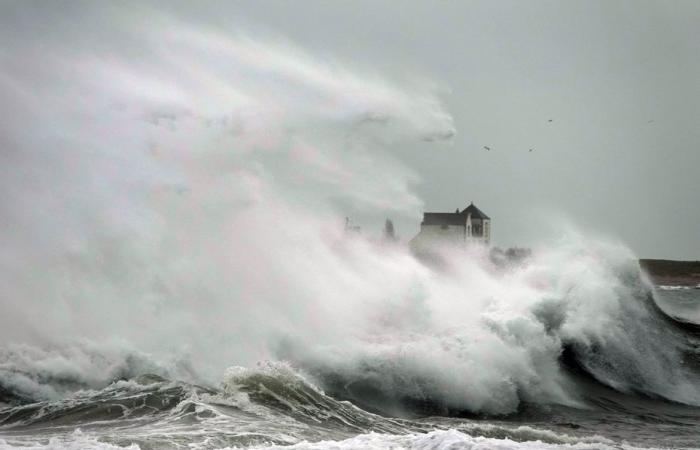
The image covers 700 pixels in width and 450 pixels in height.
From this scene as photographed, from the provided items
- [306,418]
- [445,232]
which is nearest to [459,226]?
[445,232]

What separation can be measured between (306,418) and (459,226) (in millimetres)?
65301

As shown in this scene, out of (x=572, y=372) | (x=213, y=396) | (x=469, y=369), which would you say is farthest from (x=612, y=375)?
(x=213, y=396)

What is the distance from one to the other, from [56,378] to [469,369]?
327 inches

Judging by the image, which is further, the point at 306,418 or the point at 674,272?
the point at 674,272

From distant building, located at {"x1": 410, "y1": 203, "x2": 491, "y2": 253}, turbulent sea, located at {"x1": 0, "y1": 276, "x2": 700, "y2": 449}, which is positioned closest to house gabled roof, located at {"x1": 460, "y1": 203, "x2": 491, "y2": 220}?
distant building, located at {"x1": 410, "y1": 203, "x2": 491, "y2": 253}

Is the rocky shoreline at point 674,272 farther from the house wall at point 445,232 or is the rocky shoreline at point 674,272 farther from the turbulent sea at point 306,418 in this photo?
the turbulent sea at point 306,418

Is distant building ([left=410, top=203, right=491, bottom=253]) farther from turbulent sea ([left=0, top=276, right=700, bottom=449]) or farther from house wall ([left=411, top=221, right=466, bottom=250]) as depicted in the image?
turbulent sea ([left=0, top=276, right=700, bottom=449])

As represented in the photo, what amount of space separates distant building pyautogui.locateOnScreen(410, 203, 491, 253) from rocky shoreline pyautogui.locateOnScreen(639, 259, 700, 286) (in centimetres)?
1563

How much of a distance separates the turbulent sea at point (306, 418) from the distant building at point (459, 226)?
54150mm

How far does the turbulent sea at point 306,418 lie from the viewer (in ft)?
47.8

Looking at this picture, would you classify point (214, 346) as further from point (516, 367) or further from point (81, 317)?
point (516, 367)

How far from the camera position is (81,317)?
77.0ft

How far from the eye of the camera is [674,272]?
91625 mm

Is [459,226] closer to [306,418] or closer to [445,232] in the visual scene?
[445,232]
